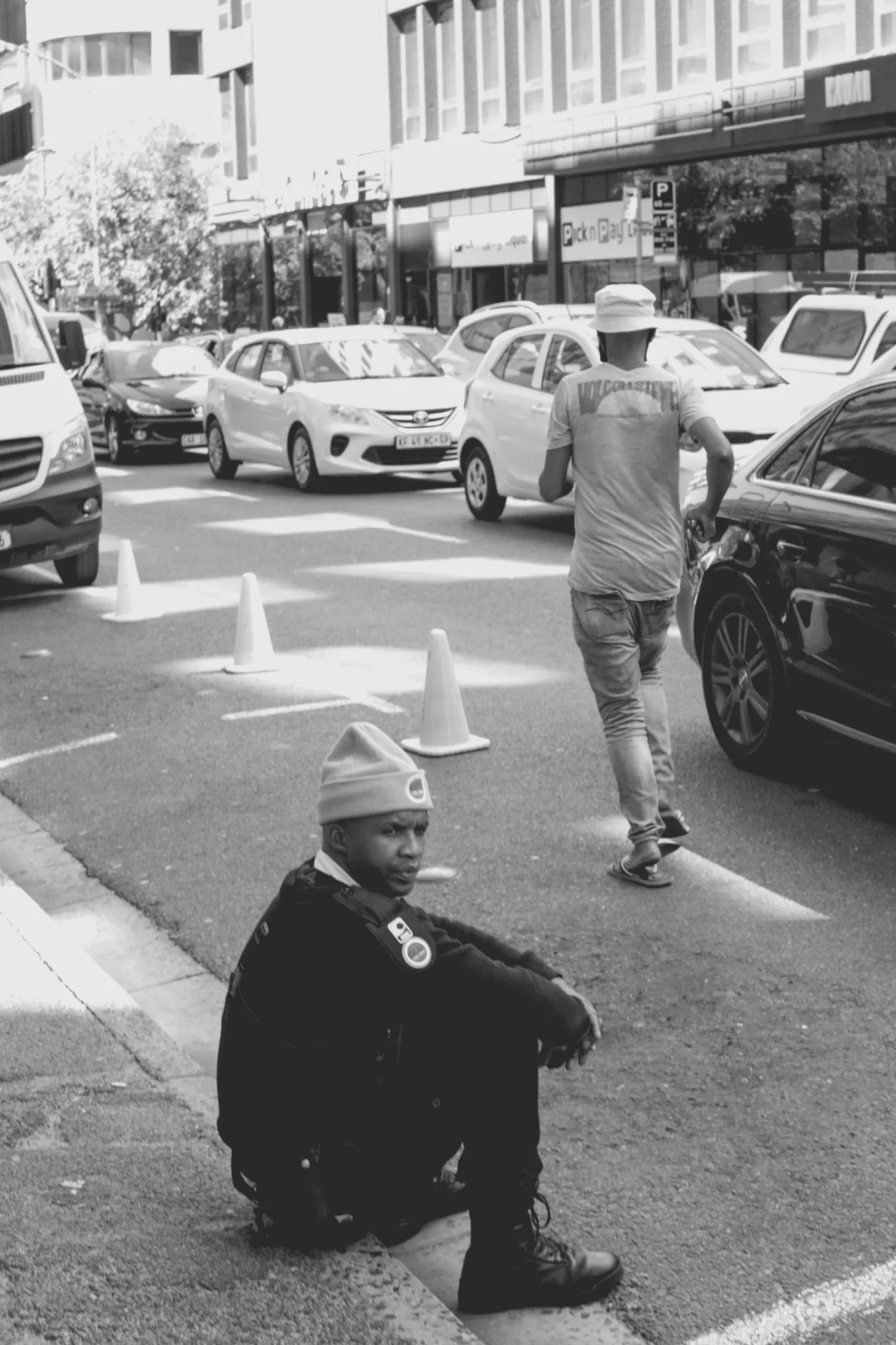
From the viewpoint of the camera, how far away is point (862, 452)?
280 inches

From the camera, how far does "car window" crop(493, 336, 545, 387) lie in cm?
1589

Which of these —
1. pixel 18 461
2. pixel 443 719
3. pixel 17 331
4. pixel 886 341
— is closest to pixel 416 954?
pixel 443 719

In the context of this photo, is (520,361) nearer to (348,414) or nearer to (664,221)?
(348,414)

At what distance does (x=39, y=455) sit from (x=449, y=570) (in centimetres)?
299

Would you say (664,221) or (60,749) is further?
(664,221)

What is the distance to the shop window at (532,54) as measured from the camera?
36.6 m

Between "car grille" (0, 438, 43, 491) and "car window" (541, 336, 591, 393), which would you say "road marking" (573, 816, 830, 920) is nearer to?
"car grille" (0, 438, 43, 491)

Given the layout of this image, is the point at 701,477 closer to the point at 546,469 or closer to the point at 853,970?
the point at 546,469

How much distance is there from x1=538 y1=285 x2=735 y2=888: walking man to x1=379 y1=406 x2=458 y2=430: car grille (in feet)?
42.8

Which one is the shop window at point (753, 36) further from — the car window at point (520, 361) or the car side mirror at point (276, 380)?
the car window at point (520, 361)

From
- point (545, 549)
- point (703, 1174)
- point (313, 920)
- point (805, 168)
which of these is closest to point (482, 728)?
point (703, 1174)

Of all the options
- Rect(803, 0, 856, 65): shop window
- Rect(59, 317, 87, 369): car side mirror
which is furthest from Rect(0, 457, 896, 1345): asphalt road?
Rect(803, 0, 856, 65): shop window

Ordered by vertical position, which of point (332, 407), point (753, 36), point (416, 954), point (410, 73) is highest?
point (410, 73)

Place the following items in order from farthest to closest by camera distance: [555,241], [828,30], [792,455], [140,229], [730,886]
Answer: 1. [140,229]
2. [555,241]
3. [828,30]
4. [792,455]
5. [730,886]
